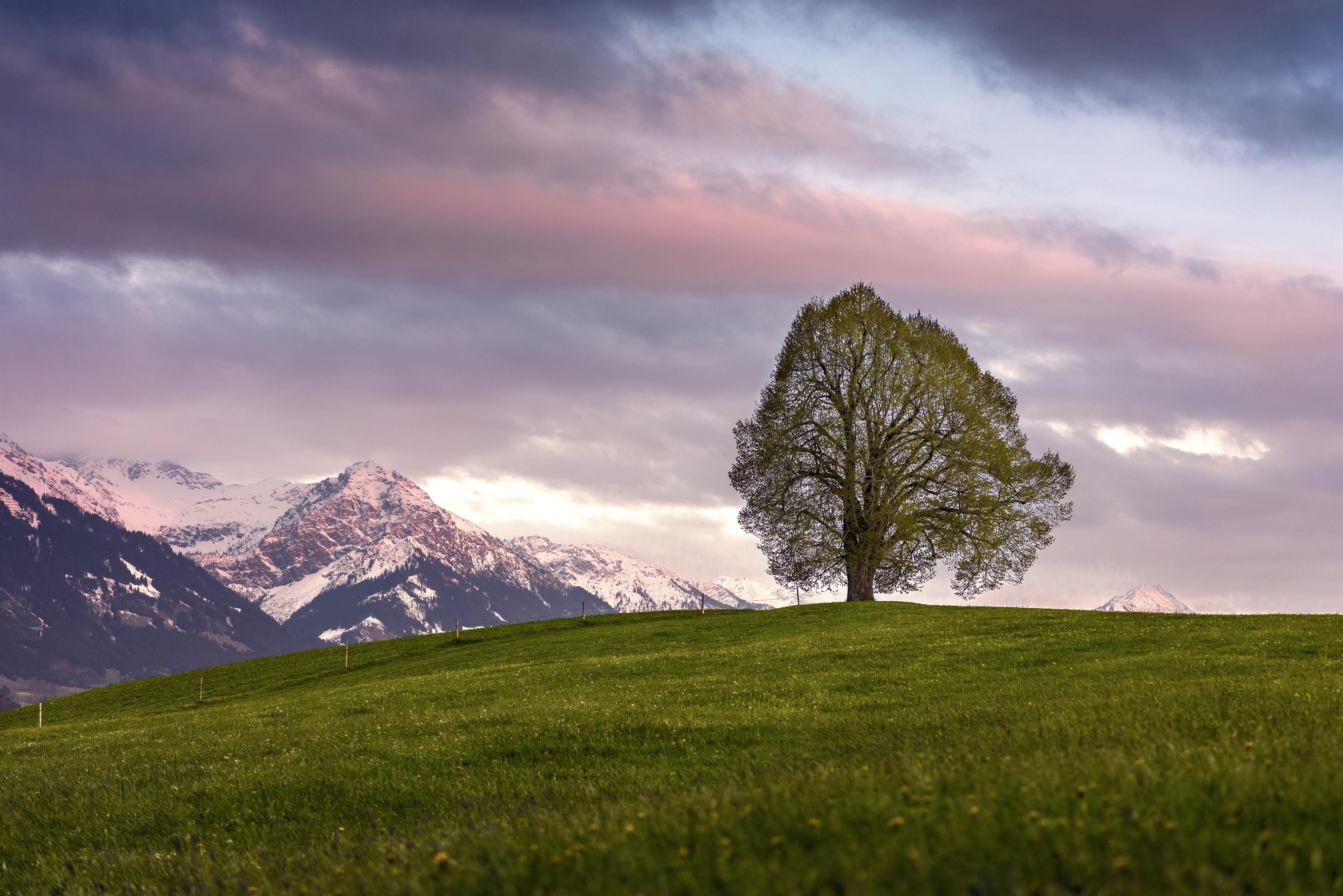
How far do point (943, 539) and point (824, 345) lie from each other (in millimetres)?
14166

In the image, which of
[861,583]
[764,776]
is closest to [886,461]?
[861,583]

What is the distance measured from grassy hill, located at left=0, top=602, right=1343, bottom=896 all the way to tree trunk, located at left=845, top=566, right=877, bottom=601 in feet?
45.7

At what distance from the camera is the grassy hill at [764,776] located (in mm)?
5047

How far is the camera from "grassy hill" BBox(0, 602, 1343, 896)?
5047 mm

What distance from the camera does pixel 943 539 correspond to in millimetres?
53375

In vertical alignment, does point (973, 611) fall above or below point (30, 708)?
above

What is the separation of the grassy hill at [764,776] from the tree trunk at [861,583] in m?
13.9

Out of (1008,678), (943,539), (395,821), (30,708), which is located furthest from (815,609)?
(30,708)

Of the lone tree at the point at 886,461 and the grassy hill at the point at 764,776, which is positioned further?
the lone tree at the point at 886,461

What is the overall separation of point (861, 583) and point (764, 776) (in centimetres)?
4699

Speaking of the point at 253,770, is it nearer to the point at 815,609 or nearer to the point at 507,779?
the point at 507,779

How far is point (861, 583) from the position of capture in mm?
55438

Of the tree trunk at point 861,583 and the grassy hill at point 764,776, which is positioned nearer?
the grassy hill at point 764,776

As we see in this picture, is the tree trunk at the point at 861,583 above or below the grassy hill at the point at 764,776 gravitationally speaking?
above
